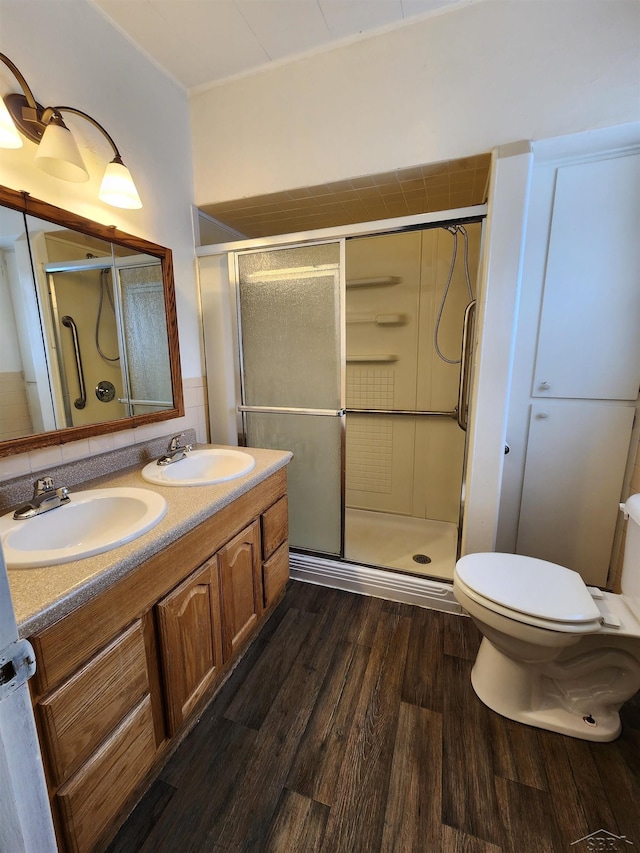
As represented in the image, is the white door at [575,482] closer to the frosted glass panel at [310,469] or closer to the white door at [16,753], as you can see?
the frosted glass panel at [310,469]

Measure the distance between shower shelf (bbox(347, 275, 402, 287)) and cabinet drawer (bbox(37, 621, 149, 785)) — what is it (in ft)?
7.41

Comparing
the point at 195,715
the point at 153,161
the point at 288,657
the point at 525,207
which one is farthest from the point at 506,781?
the point at 153,161

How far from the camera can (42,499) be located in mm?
1069

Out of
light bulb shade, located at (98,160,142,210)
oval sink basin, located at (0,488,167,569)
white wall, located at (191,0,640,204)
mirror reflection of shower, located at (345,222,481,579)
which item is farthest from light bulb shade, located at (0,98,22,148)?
mirror reflection of shower, located at (345,222,481,579)

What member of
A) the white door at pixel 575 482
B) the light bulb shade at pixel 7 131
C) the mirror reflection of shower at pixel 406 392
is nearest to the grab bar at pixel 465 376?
the white door at pixel 575 482

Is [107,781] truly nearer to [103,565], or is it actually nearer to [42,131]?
[103,565]

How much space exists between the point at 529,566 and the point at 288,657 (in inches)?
41.2

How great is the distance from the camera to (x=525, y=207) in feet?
4.58

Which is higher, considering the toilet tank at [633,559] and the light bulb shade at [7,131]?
the light bulb shade at [7,131]

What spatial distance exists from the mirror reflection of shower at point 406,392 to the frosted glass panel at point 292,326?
2.32 ft

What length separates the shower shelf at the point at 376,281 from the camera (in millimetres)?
2412

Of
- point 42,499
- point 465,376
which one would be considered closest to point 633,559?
point 465,376

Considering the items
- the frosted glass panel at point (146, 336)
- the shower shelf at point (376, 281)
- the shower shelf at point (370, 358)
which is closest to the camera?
the frosted glass panel at point (146, 336)

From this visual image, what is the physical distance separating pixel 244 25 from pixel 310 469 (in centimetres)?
192
